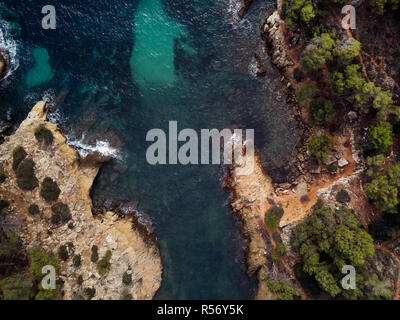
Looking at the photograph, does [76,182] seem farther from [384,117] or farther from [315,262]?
[384,117]

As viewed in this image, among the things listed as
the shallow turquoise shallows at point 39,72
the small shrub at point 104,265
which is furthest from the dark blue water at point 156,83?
the small shrub at point 104,265

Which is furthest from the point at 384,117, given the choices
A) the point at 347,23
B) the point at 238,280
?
the point at 238,280

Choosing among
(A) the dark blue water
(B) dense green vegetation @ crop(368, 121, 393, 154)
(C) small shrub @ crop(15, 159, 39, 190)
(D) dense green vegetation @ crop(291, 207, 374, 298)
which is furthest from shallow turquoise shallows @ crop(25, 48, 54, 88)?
(B) dense green vegetation @ crop(368, 121, 393, 154)

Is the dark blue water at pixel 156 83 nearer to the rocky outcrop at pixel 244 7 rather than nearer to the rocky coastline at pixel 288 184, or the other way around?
the rocky outcrop at pixel 244 7

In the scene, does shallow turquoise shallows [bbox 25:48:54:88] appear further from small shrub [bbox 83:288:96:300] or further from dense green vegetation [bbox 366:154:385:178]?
dense green vegetation [bbox 366:154:385:178]

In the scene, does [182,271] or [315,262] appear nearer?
[315,262]

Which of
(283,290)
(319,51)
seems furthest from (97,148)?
(319,51)
